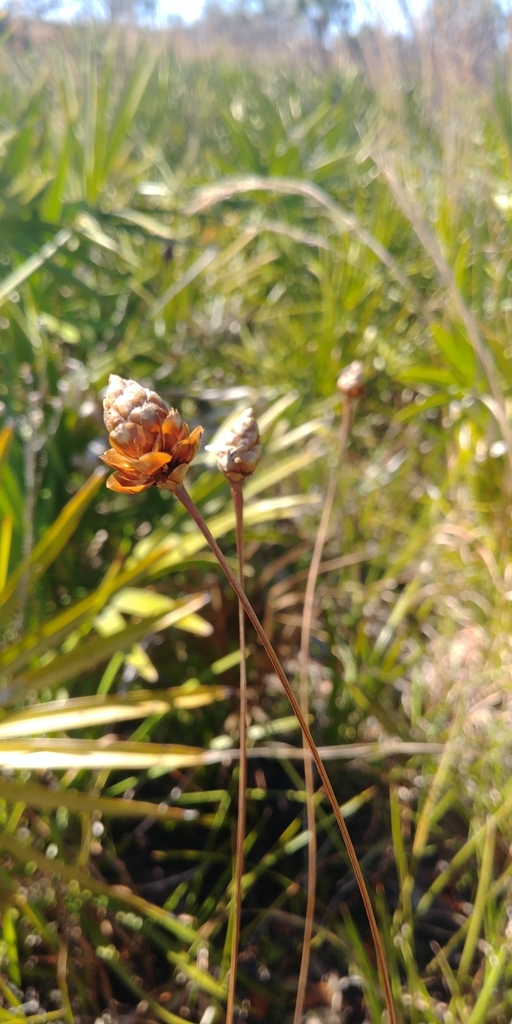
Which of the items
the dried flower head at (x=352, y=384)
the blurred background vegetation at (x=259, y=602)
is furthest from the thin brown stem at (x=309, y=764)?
the blurred background vegetation at (x=259, y=602)

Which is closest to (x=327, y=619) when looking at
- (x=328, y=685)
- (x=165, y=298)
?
(x=328, y=685)

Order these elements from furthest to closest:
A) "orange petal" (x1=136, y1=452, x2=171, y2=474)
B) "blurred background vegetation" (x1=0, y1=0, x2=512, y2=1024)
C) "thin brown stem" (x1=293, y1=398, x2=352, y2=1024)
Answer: "blurred background vegetation" (x1=0, y1=0, x2=512, y2=1024) < "thin brown stem" (x1=293, y1=398, x2=352, y2=1024) < "orange petal" (x1=136, y1=452, x2=171, y2=474)

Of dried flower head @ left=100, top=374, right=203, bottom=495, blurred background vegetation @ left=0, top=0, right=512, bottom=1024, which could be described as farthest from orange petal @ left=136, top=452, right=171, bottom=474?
blurred background vegetation @ left=0, top=0, right=512, bottom=1024

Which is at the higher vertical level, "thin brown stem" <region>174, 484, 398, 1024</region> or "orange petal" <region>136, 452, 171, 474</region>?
"orange petal" <region>136, 452, 171, 474</region>

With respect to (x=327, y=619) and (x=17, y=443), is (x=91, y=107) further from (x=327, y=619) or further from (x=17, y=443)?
(x=327, y=619)

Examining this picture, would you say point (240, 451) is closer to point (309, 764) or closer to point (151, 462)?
point (151, 462)

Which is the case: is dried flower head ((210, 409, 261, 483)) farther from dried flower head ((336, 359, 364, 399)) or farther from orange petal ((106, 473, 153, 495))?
dried flower head ((336, 359, 364, 399))

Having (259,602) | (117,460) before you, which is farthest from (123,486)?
(259,602)
